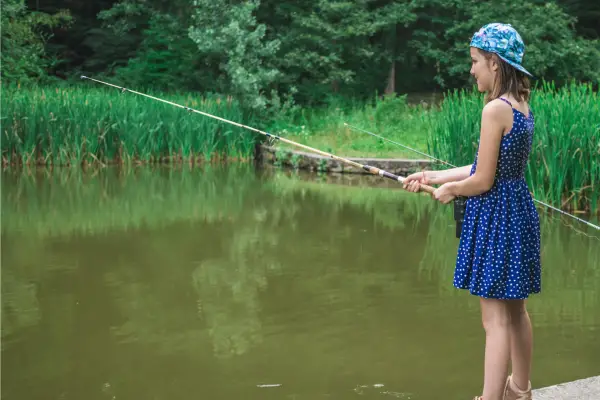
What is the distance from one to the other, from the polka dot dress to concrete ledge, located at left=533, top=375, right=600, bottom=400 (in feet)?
1.36

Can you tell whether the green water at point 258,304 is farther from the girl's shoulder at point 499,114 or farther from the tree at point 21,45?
the tree at point 21,45

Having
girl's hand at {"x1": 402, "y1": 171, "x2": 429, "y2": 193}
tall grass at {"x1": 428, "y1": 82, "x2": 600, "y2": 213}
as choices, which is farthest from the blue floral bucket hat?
tall grass at {"x1": 428, "y1": 82, "x2": 600, "y2": 213}

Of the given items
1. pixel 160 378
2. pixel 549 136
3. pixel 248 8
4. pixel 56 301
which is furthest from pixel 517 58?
pixel 248 8

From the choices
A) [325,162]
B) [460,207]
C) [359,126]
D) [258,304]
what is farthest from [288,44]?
[460,207]

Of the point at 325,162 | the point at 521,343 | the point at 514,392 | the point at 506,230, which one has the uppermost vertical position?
the point at 506,230

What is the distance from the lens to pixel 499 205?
3328 millimetres

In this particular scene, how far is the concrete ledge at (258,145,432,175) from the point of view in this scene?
13547 mm

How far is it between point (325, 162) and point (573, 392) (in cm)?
1111

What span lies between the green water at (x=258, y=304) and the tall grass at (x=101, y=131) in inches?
165

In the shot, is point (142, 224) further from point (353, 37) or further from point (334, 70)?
point (353, 37)

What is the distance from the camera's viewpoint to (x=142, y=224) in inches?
364

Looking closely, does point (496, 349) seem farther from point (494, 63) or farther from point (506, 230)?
point (494, 63)

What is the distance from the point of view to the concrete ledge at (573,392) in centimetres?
341

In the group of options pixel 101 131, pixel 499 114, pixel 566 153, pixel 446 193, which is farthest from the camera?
pixel 101 131
